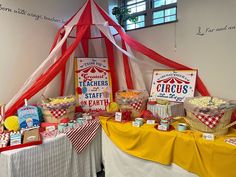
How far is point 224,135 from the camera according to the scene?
1.65 m

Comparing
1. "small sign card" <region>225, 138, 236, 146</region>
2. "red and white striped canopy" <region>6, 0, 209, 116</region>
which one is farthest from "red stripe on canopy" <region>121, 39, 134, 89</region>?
"small sign card" <region>225, 138, 236, 146</region>

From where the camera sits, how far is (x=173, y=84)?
235 cm

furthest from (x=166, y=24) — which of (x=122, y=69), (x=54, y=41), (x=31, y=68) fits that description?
(x=31, y=68)

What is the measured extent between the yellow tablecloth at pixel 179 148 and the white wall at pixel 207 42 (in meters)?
0.64

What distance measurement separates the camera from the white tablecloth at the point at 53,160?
1.63 metres

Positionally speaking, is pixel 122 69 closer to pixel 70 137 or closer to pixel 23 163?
pixel 70 137

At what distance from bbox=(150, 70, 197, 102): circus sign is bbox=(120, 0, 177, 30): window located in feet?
2.17

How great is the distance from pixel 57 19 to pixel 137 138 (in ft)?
6.03

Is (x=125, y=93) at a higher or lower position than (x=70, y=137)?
higher

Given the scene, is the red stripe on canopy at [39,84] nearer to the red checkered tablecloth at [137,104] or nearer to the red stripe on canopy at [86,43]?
the red stripe on canopy at [86,43]

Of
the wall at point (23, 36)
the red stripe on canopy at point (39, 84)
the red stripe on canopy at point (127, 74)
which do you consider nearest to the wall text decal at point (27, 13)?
the wall at point (23, 36)

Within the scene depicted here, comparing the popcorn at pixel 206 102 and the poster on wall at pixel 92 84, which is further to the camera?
the poster on wall at pixel 92 84

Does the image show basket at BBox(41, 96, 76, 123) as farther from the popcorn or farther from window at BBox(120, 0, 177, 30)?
window at BBox(120, 0, 177, 30)

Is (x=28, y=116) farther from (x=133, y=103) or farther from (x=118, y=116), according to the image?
(x=133, y=103)
